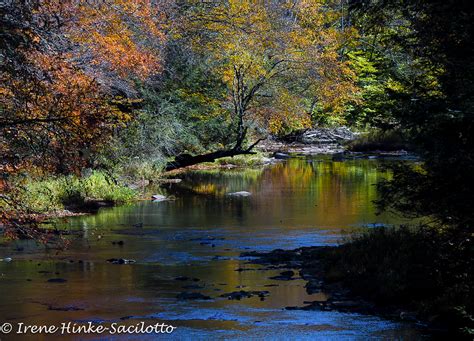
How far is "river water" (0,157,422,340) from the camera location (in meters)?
13.0

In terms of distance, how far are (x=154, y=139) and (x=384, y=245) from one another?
17.6m

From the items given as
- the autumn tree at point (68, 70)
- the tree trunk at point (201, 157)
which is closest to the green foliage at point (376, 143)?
the tree trunk at point (201, 157)

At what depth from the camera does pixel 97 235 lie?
22.0 meters

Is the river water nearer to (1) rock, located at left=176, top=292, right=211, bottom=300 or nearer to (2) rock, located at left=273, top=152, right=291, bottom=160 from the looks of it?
(1) rock, located at left=176, top=292, right=211, bottom=300

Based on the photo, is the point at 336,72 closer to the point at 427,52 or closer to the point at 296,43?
the point at 296,43

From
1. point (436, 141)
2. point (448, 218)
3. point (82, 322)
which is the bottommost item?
point (82, 322)

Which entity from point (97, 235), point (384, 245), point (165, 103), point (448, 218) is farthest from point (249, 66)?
point (448, 218)

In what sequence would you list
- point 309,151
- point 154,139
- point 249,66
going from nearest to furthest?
point 154,139
point 249,66
point 309,151

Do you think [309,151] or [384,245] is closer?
[384,245]

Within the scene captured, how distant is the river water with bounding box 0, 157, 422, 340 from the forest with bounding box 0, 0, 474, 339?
1.30 meters

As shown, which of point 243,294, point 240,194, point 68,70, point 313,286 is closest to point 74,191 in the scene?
point 240,194

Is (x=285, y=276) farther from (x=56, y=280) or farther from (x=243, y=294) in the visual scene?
(x=56, y=280)
